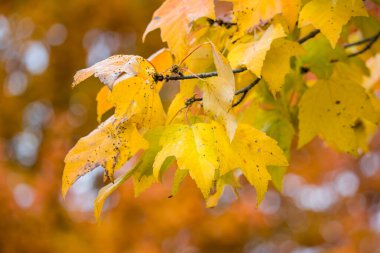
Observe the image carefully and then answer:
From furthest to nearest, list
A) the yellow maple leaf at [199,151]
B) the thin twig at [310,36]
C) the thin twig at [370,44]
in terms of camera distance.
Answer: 1. the thin twig at [370,44]
2. the thin twig at [310,36]
3. the yellow maple leaf at [199,151]

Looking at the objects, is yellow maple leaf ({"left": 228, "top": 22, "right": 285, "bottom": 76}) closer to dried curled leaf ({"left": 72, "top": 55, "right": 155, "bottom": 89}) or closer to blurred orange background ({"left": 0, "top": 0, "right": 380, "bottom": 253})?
dried curled leaf ({"left": 72, "top": 55, "right": 155, "bottom": 89})

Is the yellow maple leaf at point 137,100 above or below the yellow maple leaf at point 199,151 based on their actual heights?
above

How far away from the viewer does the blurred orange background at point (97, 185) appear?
11.5 feet

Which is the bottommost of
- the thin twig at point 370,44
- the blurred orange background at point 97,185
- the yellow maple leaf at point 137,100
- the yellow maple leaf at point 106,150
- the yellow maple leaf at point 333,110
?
the blurred orange background at point 97,185

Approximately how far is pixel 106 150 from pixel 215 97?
22 cm

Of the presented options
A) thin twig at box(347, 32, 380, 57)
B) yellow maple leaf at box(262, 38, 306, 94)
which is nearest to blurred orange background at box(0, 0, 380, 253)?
thin twig at box(347, 32, 380, 57)

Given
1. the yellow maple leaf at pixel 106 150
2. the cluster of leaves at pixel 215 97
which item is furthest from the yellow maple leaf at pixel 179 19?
the yellow maple leaf at pixel 106 150

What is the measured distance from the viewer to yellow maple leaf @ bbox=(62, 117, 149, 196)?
0.91 metres

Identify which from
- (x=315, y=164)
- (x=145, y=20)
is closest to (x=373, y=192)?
(x=315, y=164)

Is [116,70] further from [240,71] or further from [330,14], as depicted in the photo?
[330,14]

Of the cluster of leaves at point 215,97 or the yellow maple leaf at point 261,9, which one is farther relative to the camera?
the yellow maple leaf at point 261,9

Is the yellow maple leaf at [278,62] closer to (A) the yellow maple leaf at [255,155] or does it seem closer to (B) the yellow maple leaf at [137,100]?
(A) the yellow maple leaf at [255,155]

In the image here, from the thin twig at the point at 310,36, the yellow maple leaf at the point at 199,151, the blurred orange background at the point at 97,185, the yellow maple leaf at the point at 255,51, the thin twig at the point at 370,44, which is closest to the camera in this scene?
the yellow maple leaf at the point at 199,151

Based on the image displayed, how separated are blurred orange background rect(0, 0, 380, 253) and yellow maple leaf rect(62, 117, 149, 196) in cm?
237
